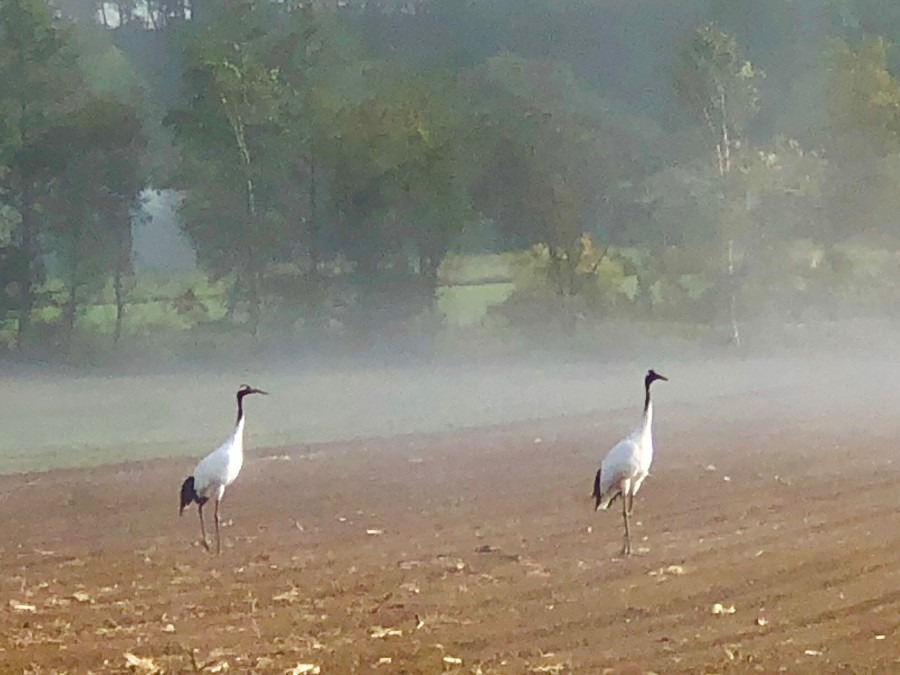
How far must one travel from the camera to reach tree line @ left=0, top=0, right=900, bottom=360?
64.1 feet

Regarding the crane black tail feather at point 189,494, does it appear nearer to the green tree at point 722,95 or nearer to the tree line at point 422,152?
the tree line at point 422,152

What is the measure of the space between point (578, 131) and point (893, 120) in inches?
171

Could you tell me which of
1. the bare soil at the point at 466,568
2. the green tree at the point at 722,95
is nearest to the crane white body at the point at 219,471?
the bare soil at the point at 466,568

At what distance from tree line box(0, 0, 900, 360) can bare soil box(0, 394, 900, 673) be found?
8.08 metres

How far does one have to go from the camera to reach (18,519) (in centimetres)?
989

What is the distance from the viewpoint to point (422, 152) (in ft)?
65.9

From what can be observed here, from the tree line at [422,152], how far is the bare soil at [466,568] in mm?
8081

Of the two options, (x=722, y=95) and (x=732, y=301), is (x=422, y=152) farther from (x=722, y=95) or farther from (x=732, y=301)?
(x=732, y=301)

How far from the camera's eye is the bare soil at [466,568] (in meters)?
6.27

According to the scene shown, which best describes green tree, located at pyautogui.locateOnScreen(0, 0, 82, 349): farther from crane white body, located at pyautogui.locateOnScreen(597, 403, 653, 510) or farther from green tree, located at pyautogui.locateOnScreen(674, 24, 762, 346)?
crane white body, located at pyautogui.locateOnScreen(597, 403, 653, 510)

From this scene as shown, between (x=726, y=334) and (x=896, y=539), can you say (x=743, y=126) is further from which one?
(x=896, y=539)

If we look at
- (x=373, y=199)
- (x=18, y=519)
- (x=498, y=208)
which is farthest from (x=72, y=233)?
(x=18, y=519)

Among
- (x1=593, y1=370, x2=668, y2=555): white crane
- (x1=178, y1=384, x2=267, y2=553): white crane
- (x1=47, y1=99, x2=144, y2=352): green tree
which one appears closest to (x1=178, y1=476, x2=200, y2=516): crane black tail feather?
(x1=178, y1=384, x2=267, y2=553): white crane

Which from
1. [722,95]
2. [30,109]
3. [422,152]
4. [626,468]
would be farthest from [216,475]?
[722,95]
